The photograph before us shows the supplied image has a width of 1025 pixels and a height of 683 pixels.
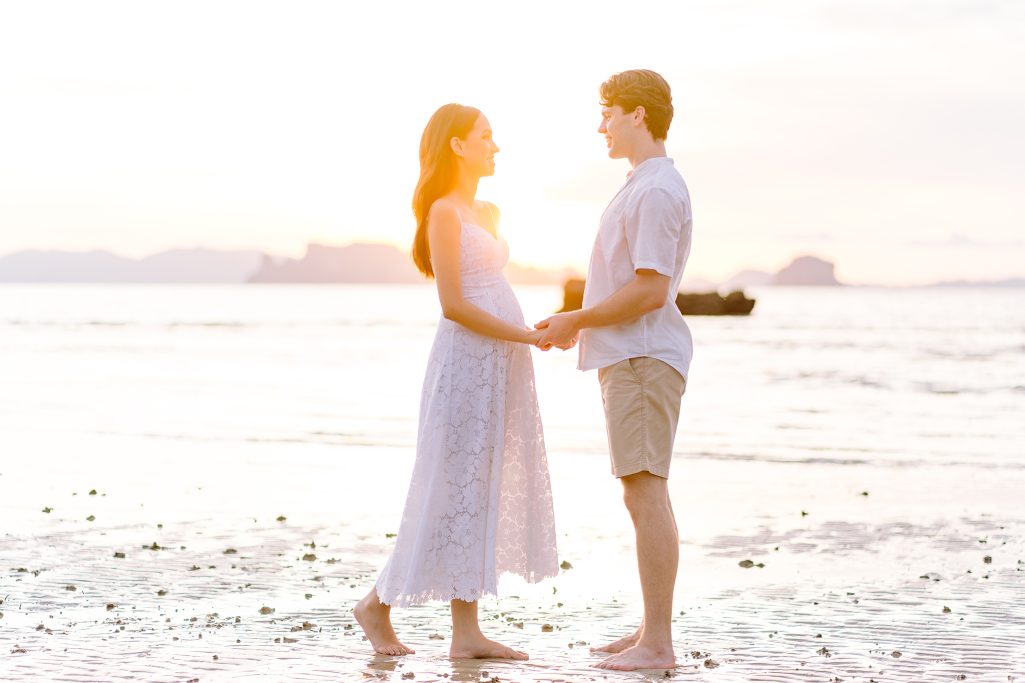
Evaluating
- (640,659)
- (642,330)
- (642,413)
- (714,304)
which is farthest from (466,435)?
(714,304)

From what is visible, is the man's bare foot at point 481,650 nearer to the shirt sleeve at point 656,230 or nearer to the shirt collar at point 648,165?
the shirt sleeve at point 656,230

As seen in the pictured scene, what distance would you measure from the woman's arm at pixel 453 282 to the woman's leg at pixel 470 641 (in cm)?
118

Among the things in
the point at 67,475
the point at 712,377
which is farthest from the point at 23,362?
the point at 67,475

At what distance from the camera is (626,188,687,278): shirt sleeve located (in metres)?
4.79

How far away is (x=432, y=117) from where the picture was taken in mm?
5109

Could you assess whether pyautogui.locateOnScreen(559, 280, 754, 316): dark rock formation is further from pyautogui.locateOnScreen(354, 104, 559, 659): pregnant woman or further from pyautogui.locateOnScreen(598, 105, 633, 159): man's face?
pyautogui.locateOnScreen(598, 105, 633, 159): man's face

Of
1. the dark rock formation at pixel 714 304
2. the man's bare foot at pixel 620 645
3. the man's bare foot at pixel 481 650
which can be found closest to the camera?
the man's bare foot at pixel 481 650

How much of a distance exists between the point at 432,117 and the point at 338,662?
2.33 metres

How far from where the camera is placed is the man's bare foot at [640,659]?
4832 millimetres

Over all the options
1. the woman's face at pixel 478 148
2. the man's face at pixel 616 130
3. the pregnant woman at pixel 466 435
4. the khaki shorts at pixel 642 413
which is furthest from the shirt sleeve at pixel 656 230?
the woman's face at pixel 478 148

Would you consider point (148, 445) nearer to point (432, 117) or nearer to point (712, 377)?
point (432, 117)

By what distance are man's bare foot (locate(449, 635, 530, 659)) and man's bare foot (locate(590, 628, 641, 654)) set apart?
0.35 meters

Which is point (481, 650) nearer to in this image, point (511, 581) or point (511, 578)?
point (511, 581)

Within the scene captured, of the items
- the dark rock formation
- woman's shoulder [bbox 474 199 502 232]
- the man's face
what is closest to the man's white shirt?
the man's face
